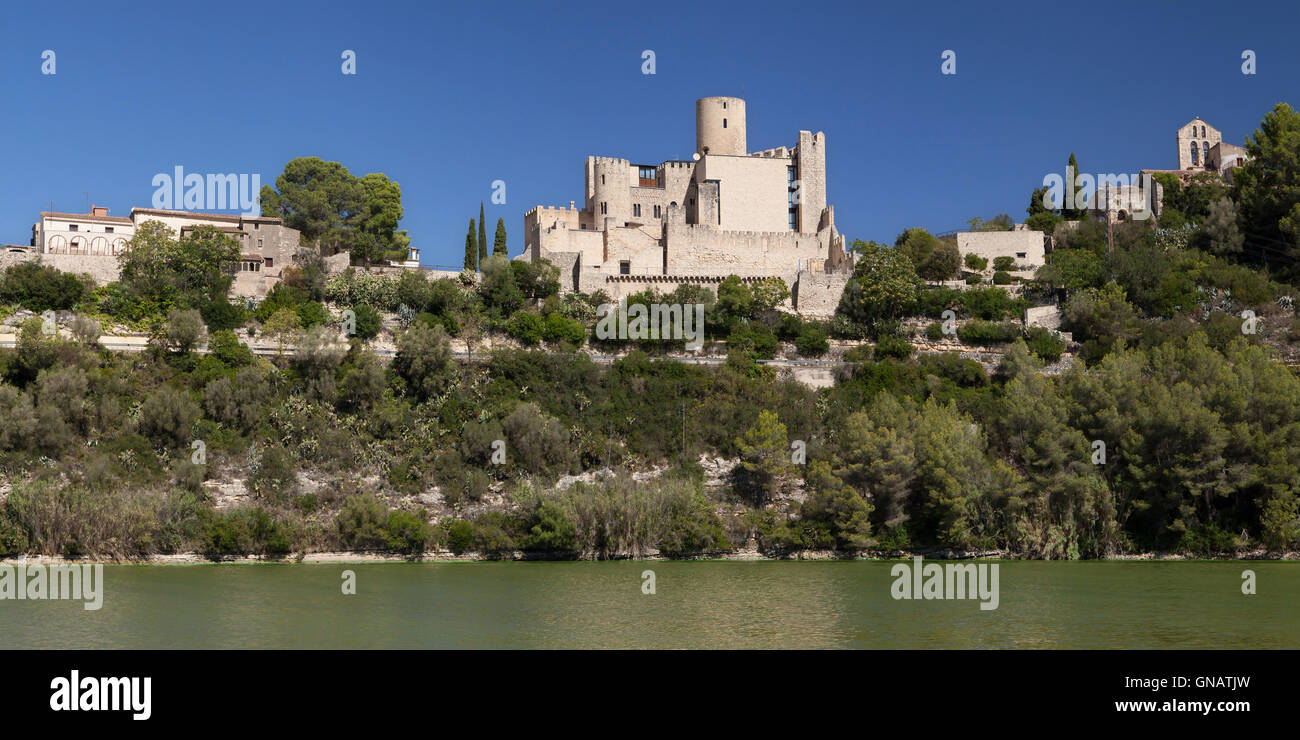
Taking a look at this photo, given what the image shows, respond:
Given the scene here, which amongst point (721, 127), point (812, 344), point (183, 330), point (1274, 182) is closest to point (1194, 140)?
point (1274, 182)

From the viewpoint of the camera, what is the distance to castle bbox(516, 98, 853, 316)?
47062mm

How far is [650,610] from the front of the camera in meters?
21.5

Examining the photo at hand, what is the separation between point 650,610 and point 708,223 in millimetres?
31638

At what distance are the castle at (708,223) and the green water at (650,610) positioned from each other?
67.6 feet

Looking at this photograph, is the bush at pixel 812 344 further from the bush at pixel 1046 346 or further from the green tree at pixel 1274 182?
the green tree at pixel 1274 182

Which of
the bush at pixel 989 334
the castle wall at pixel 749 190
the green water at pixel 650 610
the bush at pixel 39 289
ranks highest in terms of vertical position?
the castle wall at pixel 749 190

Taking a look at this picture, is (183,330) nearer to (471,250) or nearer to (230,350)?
(230,350)

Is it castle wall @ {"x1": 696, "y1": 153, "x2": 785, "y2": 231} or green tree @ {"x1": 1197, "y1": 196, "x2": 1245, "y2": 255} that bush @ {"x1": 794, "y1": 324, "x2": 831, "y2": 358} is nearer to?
castle wall @ {"x1": 696, "y1": 153, "x2": 785, "y2": 231}

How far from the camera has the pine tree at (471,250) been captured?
49219 mm

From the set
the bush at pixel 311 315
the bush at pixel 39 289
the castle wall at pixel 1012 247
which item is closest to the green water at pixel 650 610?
the bush at pixel 311 315

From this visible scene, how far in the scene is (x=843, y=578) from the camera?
26.3 m

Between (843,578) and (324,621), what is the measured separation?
456 inches
